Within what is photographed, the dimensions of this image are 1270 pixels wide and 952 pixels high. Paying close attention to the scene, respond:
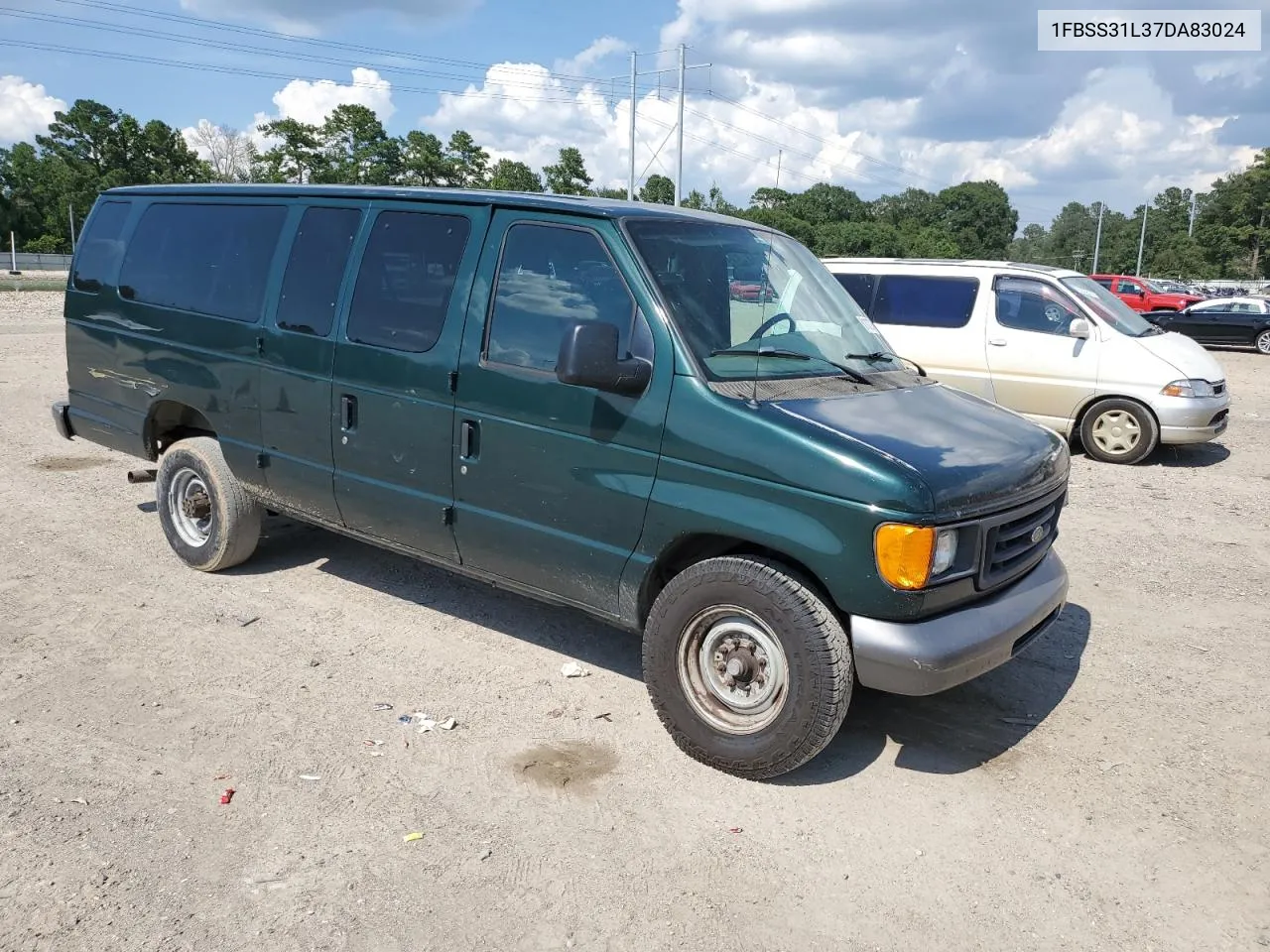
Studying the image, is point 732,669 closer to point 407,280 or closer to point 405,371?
point 405,371

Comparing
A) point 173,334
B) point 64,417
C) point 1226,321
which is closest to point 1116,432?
point 173,334

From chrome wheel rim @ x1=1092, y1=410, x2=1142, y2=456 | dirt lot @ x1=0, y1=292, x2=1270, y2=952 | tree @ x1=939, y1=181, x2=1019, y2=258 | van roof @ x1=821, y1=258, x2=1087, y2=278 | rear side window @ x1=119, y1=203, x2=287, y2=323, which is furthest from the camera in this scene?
tree @ x1=939, y1=181, x2=1019, y2=258

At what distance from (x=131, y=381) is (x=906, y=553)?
4980mm

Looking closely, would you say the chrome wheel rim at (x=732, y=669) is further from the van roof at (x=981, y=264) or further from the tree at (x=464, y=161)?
the tree at (x=464, y=161)

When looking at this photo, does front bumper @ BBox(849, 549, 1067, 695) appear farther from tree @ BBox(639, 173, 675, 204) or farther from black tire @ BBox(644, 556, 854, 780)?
tree @ BBox(639, 173, 675, 204)

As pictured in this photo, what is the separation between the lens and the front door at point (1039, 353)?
1020cm

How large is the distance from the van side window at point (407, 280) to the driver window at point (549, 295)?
32cm

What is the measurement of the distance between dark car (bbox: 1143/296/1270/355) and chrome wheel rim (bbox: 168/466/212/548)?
75.8 ft

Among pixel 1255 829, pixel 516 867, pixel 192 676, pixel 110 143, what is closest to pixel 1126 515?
pixel 1255 829

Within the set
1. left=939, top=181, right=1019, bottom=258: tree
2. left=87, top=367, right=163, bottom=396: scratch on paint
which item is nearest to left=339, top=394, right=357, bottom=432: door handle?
left=87, top=367, right=163, bottom=396: scratch on paint

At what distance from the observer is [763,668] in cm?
380

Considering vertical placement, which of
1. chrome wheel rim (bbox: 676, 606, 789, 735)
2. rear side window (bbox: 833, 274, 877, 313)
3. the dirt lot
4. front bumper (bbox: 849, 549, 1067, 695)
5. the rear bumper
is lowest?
the dirt lot

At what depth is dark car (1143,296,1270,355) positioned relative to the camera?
23.3m

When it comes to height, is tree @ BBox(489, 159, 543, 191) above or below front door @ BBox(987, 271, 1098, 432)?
above
